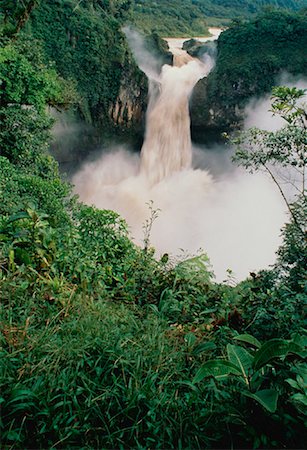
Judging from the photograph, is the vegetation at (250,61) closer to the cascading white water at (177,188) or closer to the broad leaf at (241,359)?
the cascading white water at (177,188)

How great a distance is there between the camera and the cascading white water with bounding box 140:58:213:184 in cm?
1745

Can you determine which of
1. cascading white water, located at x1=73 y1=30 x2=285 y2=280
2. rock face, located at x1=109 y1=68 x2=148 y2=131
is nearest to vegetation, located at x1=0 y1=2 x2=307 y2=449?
cascading white water, located at x1=73 y1=30 x2=285 y2=280

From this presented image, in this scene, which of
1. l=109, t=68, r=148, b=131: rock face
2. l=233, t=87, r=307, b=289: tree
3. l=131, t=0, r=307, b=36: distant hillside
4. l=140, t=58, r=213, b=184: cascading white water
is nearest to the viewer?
l=233, t=87, r=307, b=289: tree

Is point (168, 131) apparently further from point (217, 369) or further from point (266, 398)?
point (266, 398)

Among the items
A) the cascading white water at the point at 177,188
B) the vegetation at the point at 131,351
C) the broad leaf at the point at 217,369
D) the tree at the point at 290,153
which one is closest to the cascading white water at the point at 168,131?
the cascading white water at the point at 177,188

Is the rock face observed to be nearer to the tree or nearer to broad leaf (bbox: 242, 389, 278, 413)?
the tree

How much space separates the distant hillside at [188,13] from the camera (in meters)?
24.4

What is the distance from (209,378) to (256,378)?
31 centimetres

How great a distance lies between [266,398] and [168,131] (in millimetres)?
16889

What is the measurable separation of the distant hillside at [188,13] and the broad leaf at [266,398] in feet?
74.4

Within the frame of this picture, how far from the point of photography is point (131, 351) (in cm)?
185

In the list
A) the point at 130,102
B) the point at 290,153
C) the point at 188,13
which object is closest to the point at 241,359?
the point at 290,153

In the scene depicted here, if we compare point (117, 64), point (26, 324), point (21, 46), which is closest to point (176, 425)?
point (26, 324)

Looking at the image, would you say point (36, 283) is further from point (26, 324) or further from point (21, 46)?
point (21, 46)
